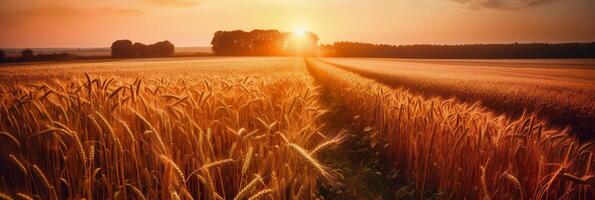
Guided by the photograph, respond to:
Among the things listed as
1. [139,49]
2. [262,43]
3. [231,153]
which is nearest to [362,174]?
[231,153]

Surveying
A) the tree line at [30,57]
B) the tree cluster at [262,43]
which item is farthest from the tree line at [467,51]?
the tree line at [30,57]

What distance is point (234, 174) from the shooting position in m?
2.51

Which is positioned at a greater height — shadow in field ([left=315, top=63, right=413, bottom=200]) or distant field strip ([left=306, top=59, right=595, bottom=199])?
distant field strip ([left=306, top=59, right=595, bottom=199])

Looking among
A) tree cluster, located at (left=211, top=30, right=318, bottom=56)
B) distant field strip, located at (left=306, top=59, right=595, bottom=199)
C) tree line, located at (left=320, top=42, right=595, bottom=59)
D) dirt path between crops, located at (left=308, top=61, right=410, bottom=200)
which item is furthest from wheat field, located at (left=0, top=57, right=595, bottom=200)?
tree cluster, located at (left=211, top=30, right=318, bottom=56)

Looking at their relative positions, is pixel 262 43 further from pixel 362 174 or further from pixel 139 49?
pixel 362 174

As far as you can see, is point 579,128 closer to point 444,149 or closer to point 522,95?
point 522,95

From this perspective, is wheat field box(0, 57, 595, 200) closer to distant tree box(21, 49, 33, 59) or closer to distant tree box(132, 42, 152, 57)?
distant tree box(21, 49, 33, 59)

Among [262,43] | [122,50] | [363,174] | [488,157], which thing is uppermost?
[262,43]

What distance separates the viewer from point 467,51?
273 feet

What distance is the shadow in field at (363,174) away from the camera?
3.31 meters

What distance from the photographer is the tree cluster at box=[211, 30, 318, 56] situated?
334 ft

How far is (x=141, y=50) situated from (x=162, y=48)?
543cm

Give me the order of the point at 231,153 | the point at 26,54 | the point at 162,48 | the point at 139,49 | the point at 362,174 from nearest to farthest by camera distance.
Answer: the point at 231,153 → the point at 362,174 → the point at 26,54 → the point at 139,49 → the point at 162,48

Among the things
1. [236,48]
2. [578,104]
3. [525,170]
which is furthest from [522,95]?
[236,48]
